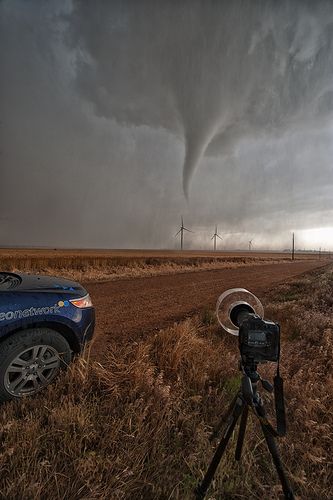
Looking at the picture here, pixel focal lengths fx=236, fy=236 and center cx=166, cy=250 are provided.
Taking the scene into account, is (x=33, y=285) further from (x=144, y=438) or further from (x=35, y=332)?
(x=144, y=438)

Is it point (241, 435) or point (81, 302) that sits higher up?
point (81, 302)

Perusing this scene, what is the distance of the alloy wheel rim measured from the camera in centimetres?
268

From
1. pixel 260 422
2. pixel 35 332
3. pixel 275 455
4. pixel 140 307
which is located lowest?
pixel 140 307

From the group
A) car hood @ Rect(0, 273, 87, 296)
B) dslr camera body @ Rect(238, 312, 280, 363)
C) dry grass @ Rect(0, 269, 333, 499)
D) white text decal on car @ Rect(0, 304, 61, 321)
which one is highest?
car hood @ Rect(0, 273, 87, 296)

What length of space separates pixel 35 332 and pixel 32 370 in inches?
17.2

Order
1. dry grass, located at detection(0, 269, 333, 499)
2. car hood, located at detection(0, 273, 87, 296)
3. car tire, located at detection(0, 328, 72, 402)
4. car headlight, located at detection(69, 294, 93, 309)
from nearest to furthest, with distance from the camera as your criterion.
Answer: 1. dry grass, located at detection(0, 269, 333, 499)
2. car tire, located at detection(0, 328, 72, 402)
3. car hood, located at detection(0, 273, 87, 296)
4. car headlight, located at detection(69, 294, 93, 309)

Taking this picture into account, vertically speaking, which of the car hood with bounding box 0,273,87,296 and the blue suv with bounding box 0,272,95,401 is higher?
the car hood with bounding box 0,273,87,296

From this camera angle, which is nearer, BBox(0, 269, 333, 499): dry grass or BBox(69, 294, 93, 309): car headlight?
BBox(0, 269, 333, 499): dry grass

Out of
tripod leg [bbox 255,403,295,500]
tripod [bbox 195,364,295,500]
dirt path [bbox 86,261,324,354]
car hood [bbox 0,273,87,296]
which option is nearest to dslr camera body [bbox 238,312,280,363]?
tripod [bbox 195,364,295,500]

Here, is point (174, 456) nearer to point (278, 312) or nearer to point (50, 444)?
point (50, 444)

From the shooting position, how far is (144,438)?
7.11 ft

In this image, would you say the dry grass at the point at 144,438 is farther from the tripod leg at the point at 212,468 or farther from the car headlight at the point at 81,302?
the car headlight at the point at 81,302

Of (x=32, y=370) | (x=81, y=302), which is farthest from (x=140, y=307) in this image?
(x=32, y=370)

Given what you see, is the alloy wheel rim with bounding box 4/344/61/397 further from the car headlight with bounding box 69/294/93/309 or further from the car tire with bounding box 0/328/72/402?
the car headlight with bounding box 69/294/93/309
